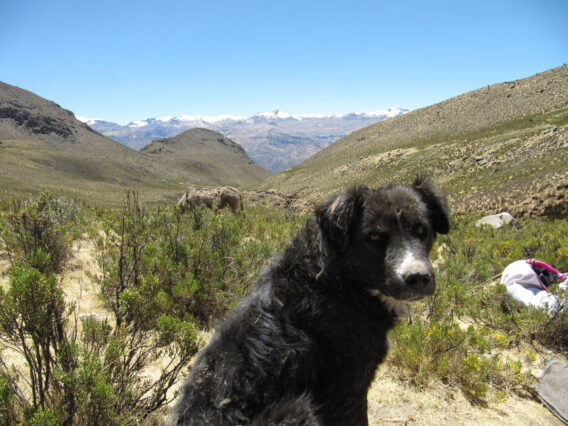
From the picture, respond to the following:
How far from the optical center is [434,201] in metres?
2.69

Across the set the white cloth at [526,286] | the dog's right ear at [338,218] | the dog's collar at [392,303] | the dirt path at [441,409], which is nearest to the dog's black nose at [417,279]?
the dog's collar at [392,303]

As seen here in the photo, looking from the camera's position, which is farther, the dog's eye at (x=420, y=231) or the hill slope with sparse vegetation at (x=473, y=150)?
the hill slope with sparse vegetation at (x=473, y=150)

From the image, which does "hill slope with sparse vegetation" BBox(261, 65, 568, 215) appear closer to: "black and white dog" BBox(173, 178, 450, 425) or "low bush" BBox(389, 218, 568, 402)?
"low bush" BBox(389, 218, 568, 402)

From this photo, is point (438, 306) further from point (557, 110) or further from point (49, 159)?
point (49, 159)

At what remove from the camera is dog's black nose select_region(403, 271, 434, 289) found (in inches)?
78.5

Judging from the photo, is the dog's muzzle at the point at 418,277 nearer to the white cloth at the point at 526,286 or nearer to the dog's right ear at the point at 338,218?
the dog's right ear at the point at 338,218

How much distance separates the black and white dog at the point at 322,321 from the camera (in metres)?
1.76

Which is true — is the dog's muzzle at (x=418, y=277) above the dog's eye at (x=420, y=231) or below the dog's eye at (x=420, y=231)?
below

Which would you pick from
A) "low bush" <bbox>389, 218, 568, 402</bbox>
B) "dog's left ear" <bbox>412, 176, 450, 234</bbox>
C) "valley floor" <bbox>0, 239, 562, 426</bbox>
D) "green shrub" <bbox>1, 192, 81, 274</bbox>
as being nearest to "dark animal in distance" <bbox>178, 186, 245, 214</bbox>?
"green shrub" <bbox>1, 192, 81, 274</bbox>

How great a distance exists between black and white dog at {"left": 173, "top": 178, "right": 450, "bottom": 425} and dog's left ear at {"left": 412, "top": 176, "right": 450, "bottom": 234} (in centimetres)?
21

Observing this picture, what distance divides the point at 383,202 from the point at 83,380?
2.24 m

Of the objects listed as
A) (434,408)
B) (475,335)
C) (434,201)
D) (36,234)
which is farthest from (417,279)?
(36,234)

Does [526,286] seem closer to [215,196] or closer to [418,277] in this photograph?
[418,277]

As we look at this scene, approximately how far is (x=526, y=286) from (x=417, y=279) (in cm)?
385
